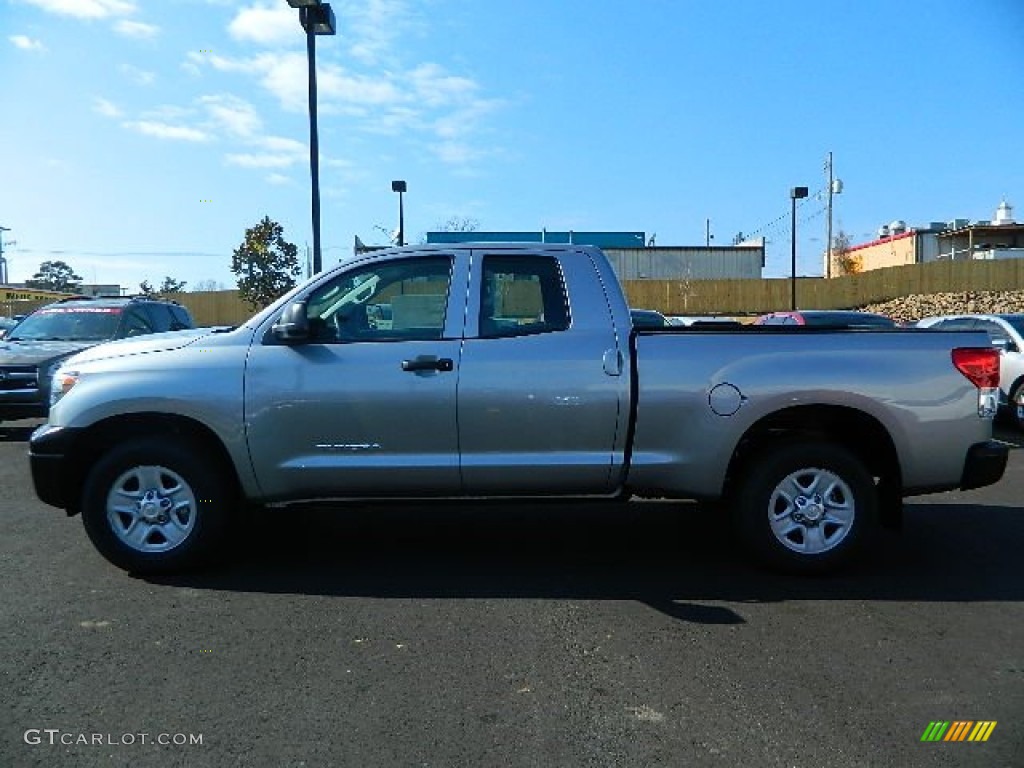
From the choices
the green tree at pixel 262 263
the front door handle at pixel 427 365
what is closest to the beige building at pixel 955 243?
the green tree at pixel 262 263

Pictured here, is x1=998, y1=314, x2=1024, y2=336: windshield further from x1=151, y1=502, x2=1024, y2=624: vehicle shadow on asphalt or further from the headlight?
the headlight

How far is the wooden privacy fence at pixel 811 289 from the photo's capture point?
145 feet

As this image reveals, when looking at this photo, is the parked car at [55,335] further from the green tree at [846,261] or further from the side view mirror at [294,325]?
the green tree at [846,261]

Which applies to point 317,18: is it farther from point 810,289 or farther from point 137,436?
point 810,289

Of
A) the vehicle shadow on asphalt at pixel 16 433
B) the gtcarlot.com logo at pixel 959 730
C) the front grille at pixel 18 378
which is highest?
the front grille at pixel 18 378

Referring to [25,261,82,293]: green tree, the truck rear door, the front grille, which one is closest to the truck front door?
the truck rear door

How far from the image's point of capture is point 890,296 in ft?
147

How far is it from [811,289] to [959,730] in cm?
4475

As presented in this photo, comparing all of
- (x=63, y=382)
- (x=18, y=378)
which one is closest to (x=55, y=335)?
(x=18, y=378)

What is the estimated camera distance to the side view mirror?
4.61 meters

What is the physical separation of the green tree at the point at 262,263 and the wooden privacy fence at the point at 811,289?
11.5 feet

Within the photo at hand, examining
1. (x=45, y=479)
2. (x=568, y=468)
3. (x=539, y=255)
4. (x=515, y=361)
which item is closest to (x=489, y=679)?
(x=568, y=468)

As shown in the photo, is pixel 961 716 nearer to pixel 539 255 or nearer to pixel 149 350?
pixel 539 255

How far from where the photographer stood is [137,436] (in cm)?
490
